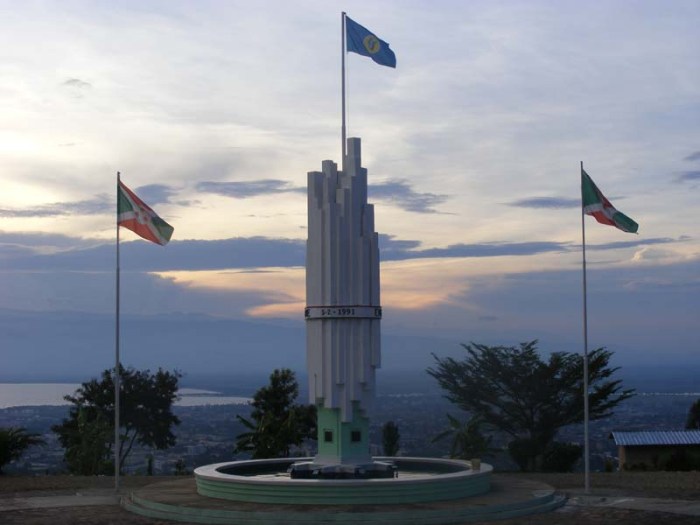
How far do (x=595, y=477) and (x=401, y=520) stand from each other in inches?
559

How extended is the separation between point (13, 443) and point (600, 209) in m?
24.2

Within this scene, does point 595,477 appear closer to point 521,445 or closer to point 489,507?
point 489,507

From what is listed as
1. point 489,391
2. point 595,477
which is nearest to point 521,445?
point 489,391

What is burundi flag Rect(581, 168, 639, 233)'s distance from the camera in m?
32.8

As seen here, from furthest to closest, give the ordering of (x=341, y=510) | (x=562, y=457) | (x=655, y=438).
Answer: (x=562, y=457)
(x=655, y=438)
(x=341, y=510)

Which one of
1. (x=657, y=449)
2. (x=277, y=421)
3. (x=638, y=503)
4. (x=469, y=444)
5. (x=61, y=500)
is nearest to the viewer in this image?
(x=638, y=503)

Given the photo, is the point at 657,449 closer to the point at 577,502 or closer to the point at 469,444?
the point at 469,444

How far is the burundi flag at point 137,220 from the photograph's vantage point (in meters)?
33.2

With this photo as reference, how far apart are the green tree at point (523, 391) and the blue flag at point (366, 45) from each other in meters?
24.6

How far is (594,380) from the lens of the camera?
5231 centimetres

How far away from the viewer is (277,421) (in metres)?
48.3

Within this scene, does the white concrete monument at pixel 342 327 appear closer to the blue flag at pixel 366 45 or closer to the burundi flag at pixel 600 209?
the blue flag at pixel 366 45

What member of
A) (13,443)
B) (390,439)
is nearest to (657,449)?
(390,439)

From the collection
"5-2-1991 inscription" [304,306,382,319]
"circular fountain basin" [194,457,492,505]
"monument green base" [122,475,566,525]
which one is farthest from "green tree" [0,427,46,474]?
"5-2-1991 inscription" [304,306,382,319]
